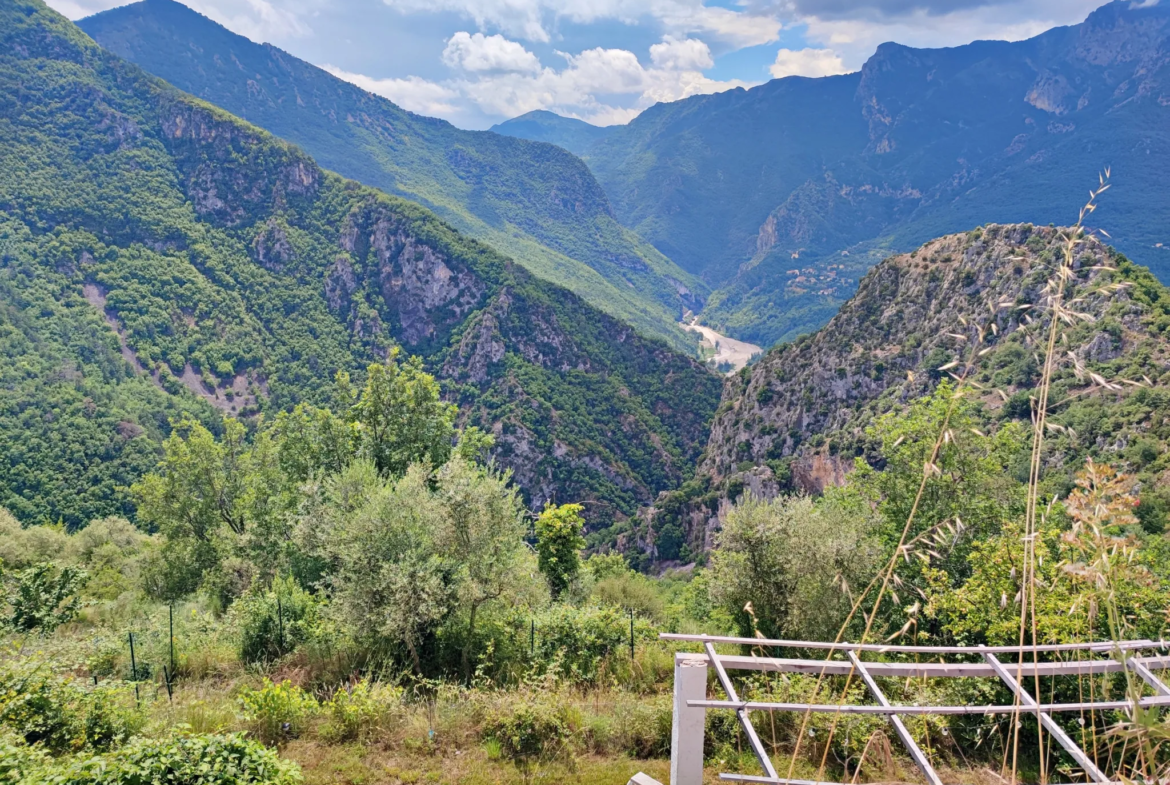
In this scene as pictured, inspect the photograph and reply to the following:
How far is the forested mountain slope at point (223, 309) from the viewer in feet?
301

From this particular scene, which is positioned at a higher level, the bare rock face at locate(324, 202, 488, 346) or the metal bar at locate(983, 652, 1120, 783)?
the bare rock face at locate(324, 202, 488, 346)

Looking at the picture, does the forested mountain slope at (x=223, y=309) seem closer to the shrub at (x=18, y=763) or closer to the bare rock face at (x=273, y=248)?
the bare rock face at (x=273, y=248)

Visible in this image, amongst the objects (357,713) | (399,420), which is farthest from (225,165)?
(357,713)

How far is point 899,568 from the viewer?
14.5m

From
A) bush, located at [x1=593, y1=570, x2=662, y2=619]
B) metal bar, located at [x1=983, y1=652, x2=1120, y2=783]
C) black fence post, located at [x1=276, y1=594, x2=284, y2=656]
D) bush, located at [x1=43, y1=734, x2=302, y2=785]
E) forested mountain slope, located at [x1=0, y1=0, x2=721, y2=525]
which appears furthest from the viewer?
forested mountain slope, located at [x1=0, y1=0, x2=721, y2=525]

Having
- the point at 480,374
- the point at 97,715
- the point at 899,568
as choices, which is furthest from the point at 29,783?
the point at 480,374

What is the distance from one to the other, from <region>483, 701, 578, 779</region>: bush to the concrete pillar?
14.0 ft

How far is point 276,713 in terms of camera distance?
9633 mm

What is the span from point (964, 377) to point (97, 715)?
11.4 meters

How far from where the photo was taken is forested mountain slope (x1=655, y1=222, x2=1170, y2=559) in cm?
3794

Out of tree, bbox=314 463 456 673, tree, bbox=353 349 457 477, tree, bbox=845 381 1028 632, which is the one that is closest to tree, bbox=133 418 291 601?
tree, bbox=353 349 457 477

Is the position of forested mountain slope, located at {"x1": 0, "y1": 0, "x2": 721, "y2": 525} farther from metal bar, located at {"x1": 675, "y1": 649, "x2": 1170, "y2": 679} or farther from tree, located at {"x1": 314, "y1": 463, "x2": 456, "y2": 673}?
metal bar, located at {"x1": 675, "y1": 649, "x2": 1170, "y2": 679}

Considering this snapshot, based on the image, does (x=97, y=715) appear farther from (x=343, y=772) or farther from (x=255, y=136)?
(x=255, y=136)

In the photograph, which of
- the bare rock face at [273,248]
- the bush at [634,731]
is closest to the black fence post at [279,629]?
the bush at [634,731]
